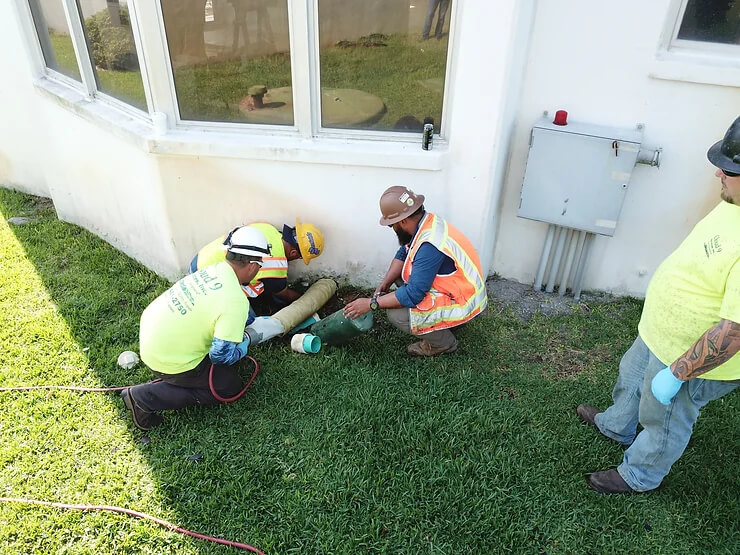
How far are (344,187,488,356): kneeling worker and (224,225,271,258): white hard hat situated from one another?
0.80 m

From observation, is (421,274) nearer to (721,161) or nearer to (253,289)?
(253,289)

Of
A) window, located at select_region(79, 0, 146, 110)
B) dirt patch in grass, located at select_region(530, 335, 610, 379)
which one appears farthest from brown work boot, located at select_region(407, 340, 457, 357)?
window, located at select_region(79, 0, 146, 110)

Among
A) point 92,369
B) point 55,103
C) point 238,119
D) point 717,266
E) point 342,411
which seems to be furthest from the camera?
point 55,103

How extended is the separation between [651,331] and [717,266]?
53 cm

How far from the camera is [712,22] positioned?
12.1 feet

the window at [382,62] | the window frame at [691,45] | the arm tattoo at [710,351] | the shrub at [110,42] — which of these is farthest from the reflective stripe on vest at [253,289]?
the window frame at [691,45]

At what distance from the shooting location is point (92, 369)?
3.90m

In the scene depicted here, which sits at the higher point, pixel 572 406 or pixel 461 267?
pixel 461 267

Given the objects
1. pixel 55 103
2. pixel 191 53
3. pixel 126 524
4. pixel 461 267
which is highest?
pixel 191 53

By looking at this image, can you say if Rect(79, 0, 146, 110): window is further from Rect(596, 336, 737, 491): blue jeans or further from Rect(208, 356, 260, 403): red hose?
Rect(596, 336, 737, 491): blue jeans

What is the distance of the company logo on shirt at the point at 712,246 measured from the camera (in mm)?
2342

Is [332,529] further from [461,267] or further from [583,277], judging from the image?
[583,277]

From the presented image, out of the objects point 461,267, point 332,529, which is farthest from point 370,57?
point 332,529

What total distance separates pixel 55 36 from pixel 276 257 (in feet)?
9.63
